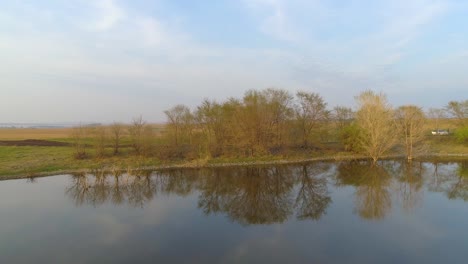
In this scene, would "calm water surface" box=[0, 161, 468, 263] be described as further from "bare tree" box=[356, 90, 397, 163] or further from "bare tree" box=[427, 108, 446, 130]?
"bare tree" box=[427, 108, 446, 130]

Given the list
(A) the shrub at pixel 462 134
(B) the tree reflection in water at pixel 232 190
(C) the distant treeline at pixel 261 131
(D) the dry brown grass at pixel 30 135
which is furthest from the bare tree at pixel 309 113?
(D) the dry brown grass at pixel 30 135

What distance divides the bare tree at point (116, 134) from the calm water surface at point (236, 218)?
23.1ft

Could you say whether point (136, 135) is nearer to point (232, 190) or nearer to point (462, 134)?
point (232, 190)

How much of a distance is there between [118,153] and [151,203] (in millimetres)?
15103

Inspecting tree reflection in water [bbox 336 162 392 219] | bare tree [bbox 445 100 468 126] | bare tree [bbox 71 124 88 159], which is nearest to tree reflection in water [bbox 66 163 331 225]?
tree reflection in water [bbox 336 162 392 219]

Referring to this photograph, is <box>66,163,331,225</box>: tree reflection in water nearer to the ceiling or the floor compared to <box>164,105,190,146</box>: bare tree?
nearer to the floor

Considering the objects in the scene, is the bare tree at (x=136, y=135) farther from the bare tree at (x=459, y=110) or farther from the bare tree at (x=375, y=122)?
the bare tree at (x=459, y=110)

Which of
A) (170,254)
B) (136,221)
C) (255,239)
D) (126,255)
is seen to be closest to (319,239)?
(255,239)

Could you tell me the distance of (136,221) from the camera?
41.1 feet

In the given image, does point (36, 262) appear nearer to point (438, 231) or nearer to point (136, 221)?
point (136, 221)

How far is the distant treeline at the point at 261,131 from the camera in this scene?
1085 inches

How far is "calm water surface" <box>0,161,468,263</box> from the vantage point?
9250 millimetres

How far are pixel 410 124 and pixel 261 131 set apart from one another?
1669 centimetres

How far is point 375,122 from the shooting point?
1069 inches
